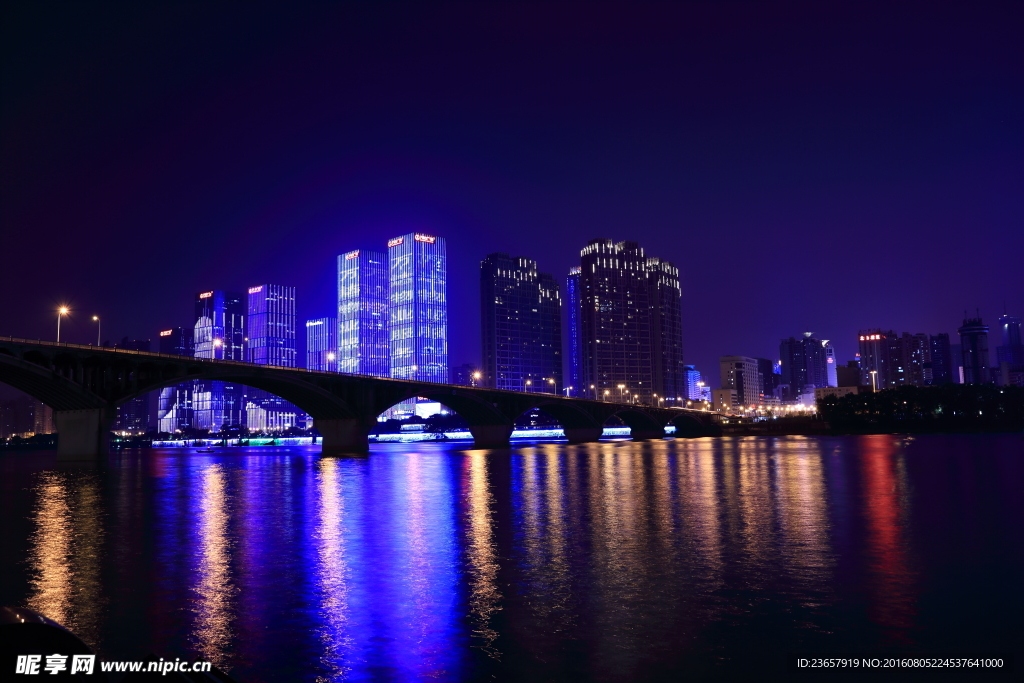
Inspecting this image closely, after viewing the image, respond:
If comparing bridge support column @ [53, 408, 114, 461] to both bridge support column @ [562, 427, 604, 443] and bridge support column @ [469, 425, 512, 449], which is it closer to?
bridge support column @ [469, 425, 512, 449]

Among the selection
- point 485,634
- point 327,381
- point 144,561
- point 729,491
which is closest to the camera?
point 485,634

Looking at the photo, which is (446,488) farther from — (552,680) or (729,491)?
(552,680)

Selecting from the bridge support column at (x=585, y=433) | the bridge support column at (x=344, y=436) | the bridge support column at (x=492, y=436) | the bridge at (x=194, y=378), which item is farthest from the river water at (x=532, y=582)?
the bridge support column at (x=585, y=433)

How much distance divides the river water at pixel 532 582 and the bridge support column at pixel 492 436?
10361 centimetres

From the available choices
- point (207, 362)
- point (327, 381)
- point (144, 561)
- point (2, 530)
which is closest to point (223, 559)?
point (144, 561)

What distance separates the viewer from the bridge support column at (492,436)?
136 m

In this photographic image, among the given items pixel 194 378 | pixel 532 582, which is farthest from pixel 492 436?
pixel 532 582

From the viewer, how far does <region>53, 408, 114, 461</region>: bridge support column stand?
82.0 m

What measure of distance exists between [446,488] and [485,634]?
3146 cm

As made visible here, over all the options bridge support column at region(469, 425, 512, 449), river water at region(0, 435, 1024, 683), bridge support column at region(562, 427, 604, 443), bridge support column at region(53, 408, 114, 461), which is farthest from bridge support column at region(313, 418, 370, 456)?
river water at region(0, 435, 1024, 683)

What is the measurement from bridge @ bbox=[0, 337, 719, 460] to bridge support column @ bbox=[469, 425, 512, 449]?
0.62 feet

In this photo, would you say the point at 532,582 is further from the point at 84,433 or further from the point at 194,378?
the point at 194,378

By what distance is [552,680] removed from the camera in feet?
30.8

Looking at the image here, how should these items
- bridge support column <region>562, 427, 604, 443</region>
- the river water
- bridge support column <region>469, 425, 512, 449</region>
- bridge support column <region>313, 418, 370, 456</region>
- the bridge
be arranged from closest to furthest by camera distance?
1. the river water
2. the bridge
3. bridge support column <region>313, 418, 370, 456</region>
4. bridge support column <region>469, 425, 512, 449</region>
5. bridge support column <region>562, 427, 604, 443</region>
